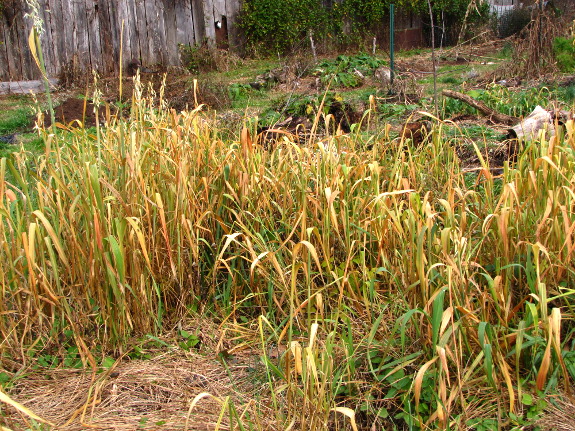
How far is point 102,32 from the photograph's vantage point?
11.2 metres

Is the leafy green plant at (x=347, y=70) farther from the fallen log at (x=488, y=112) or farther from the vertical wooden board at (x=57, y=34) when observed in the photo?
the vertical wooden board at (x=57, y=34)

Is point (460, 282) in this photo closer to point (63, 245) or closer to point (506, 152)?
point (63, 245)

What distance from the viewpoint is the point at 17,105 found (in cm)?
939

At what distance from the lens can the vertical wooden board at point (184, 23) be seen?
12.0m

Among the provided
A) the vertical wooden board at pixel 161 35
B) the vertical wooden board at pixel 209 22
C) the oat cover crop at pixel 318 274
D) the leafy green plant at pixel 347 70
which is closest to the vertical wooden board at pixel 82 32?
the vertical wooden board at pixel 161 35

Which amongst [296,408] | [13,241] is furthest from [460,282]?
[13,241]

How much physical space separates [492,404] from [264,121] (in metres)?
4.48

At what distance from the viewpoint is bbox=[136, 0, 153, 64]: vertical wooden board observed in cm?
1144

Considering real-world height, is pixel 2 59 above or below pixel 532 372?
above

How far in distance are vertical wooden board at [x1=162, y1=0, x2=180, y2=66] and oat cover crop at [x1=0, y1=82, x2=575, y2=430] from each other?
8725 millimetres

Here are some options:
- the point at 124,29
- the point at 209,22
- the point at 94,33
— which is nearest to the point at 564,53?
the point at 209,22

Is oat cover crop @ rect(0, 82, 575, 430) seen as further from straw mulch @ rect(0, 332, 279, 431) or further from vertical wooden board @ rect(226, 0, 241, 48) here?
vertical wooden board @ rect(226, 0, 241, 48)

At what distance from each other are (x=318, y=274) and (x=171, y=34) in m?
9.88

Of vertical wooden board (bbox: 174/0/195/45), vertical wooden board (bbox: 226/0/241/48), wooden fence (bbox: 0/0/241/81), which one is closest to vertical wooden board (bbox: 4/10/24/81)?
wooden fence (bbox: 0/0/241/81)
